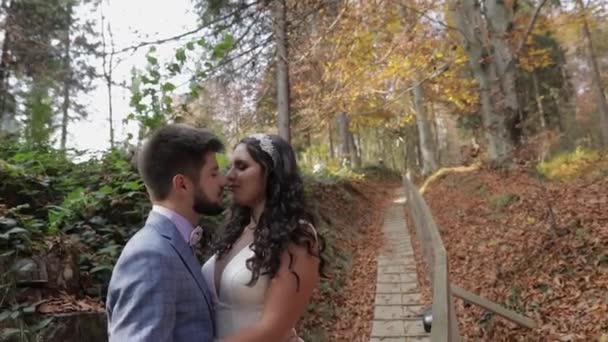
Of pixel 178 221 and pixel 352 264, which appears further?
pixel 352 264

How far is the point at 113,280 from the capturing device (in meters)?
1.40

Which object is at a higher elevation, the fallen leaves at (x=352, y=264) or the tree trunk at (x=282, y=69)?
the tree trunk at (x=282, y=69)

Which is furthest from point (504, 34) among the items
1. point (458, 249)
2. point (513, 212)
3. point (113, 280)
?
point (113, 280)

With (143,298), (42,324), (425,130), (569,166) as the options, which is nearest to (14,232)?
(42,324)

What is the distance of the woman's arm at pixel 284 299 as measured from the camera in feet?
5.49

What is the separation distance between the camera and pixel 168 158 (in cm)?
165

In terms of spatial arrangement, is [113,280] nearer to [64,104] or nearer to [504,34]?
[504,34]

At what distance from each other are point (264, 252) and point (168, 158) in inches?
21.0

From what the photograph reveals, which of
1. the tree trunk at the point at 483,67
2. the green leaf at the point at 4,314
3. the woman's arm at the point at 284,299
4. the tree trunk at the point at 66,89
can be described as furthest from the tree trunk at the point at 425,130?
the woman's arm at the point at 284,299

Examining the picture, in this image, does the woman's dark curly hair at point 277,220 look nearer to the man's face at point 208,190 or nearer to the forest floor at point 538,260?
the man's face at point 208,190

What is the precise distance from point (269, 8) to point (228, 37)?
249cm

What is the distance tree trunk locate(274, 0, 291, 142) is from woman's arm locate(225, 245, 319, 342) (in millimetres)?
5266

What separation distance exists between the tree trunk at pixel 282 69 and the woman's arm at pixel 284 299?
5.27 metres

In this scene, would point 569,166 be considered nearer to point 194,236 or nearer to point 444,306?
point 444,306
